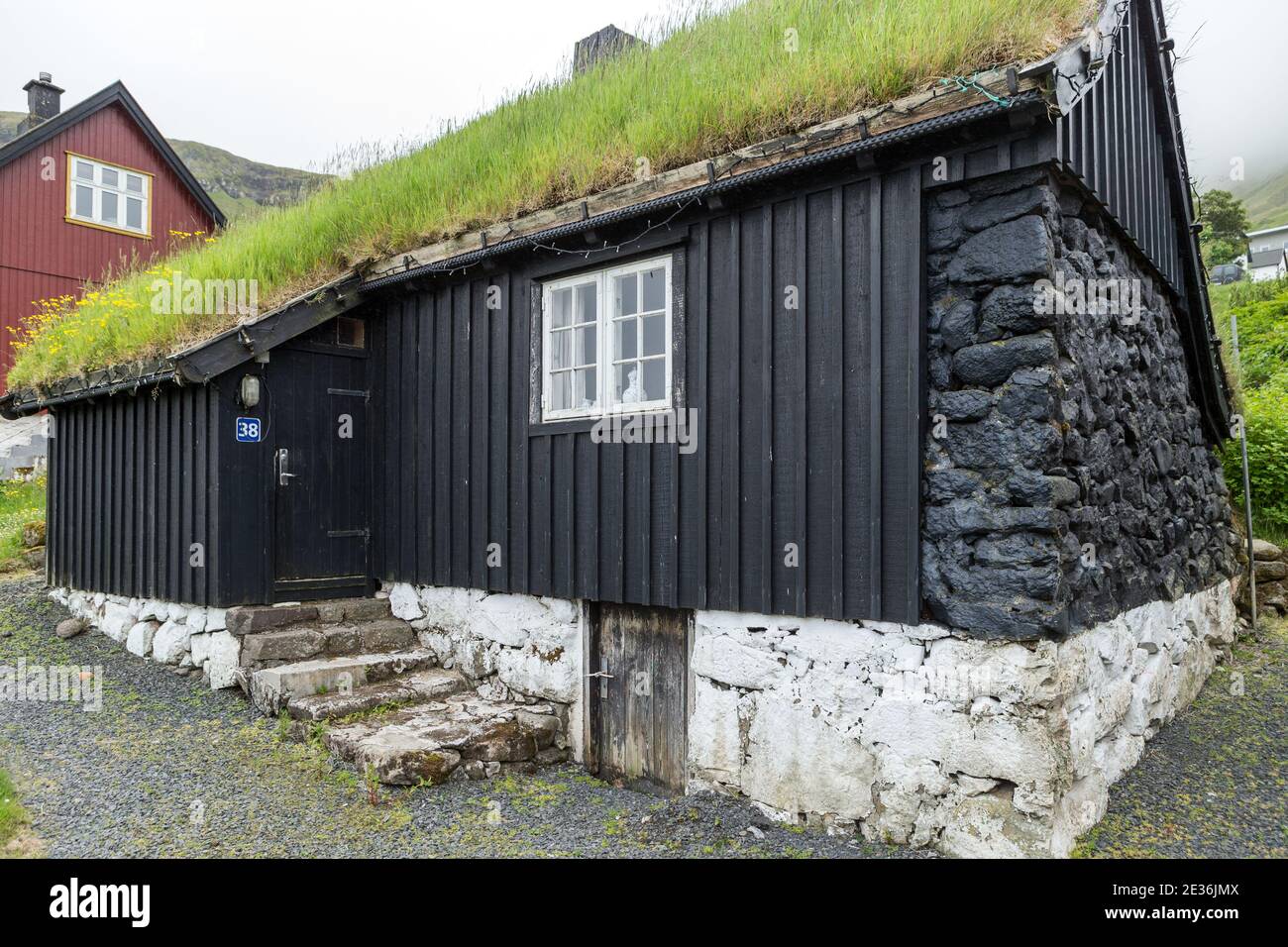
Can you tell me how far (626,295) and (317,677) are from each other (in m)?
3.74

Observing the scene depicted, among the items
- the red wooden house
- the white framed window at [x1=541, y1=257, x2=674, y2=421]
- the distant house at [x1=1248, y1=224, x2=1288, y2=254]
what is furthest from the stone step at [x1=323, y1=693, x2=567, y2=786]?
the distant house at [x1=1248, y1=224, x2=1288, y2=254]

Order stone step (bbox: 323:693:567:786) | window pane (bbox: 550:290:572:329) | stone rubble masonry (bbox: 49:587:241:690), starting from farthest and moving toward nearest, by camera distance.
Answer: stone rubble masonry (bbox: 49:587:241:690), window pane (bbox: 550:290:572:329), stone step (bbox: 323:693:567:786)

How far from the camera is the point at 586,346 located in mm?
6781

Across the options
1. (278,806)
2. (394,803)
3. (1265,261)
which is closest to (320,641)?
(278,806)

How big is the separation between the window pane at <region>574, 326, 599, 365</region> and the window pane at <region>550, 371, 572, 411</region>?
16 centimetres

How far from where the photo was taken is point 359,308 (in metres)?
8.27

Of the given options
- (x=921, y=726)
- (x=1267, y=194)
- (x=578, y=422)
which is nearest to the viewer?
(x=921, y=726)

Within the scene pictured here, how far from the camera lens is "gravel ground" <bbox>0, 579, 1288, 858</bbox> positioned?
502cm

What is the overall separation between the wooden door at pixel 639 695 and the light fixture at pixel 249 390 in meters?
3.34

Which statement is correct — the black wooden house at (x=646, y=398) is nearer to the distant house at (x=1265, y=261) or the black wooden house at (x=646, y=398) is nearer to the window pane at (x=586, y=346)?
the window pane at (x=586, y=346)

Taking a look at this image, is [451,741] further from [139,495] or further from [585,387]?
[139,495]

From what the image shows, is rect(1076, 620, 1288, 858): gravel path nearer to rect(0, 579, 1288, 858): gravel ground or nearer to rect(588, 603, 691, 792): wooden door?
rect(0, 579, 1288, 858): gravel ground

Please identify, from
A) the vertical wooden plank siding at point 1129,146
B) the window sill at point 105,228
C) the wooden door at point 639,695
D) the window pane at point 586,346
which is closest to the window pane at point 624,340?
the window pane at point 586,346
